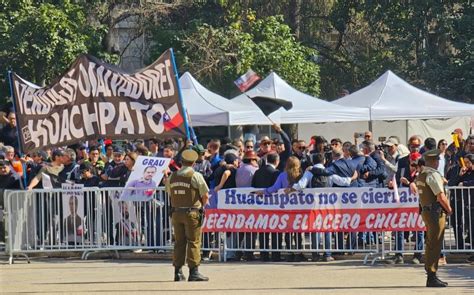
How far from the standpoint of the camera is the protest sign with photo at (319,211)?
1661 centimetres

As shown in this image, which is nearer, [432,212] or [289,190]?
[432,212]

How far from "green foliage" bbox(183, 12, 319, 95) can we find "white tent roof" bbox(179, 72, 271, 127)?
9.53m

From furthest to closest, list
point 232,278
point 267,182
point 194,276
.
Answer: point 267,182, point 232,278, point 194,276

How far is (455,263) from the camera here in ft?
54.9

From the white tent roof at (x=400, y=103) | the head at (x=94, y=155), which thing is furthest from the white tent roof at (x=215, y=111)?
the head at (x=94, y=155)

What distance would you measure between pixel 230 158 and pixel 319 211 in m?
1.84

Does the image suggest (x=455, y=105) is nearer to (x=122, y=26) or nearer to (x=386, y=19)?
(x=386, y=19)

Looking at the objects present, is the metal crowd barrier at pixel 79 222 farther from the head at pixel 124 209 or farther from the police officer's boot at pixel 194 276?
the police officer's boot at pixel 194 276

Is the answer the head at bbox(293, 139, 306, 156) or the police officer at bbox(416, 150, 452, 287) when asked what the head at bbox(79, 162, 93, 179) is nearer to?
the head at bbox(293, 139, 306, 156)

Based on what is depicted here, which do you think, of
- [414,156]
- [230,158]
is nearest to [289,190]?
[230,158]

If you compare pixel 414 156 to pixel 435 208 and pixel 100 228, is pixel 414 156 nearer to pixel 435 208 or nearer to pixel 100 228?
pixel 435 208

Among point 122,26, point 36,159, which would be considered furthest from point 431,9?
point 36,159

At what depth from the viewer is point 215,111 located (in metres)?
24.8

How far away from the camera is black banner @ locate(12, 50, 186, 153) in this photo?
705 inches
